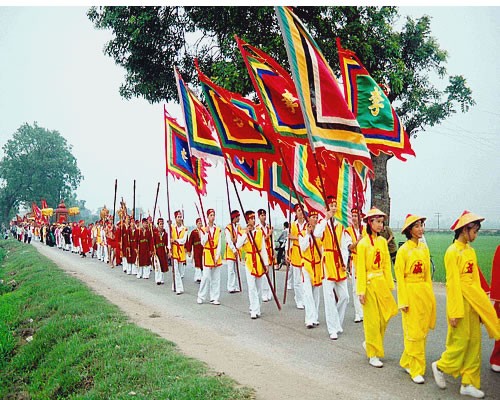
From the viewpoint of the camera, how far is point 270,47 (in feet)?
49.8

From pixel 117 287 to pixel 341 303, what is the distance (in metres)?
8.58

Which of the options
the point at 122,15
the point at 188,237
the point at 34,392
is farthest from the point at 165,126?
the point at 34,392

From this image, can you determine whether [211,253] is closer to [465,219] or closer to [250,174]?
[250,174]

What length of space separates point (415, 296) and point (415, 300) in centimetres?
4

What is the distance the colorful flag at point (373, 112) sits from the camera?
10047mm

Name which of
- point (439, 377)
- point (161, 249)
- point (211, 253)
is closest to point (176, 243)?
point (161, 249)

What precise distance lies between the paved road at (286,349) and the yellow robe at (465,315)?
0.29 metres

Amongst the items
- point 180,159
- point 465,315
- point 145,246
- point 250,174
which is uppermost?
point 180,159

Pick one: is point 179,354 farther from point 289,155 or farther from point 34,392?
point 289,155

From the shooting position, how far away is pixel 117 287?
15203mm

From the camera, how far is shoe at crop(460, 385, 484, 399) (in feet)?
17.5

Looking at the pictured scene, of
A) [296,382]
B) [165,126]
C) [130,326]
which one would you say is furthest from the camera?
[165,126]

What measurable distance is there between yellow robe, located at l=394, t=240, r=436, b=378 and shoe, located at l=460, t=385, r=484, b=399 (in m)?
0.49

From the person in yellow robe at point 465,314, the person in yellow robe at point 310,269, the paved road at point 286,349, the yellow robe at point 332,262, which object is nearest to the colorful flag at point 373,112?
the person in yellow robe at point 310,269
